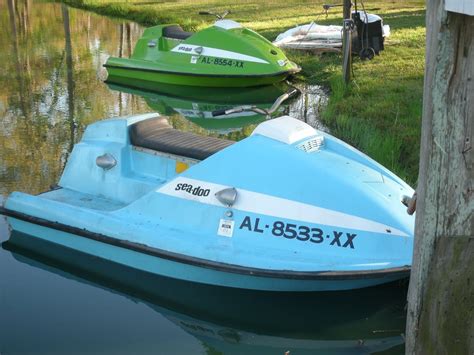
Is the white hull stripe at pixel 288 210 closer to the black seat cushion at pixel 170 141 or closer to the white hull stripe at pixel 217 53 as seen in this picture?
the black seat cushion at pixel 170 141

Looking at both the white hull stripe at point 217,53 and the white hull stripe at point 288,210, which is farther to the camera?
the white hull stripe at point 217,53

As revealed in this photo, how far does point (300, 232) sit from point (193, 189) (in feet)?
2.65

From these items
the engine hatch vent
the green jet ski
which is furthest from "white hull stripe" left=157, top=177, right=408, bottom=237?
the green jet ski

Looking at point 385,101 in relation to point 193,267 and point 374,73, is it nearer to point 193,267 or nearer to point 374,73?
point 374,73

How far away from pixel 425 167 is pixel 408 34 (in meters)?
12.0

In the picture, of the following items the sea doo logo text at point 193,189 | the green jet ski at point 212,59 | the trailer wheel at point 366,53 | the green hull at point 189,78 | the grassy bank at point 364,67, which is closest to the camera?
the sea doo logo text at point 193,189

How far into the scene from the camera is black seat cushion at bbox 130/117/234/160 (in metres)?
5.50

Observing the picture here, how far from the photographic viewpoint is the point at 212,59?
11141 millimetres

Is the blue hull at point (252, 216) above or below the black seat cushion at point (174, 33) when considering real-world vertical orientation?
below

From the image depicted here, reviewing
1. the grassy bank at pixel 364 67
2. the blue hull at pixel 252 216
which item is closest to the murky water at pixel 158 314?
the blue hull at pixel 252 216

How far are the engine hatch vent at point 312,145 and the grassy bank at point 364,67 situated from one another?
158cm

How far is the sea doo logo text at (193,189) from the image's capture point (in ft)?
16.1

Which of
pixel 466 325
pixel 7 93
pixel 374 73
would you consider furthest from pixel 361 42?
pixel 466 325

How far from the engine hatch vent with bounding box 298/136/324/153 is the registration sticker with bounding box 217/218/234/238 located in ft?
2.17
